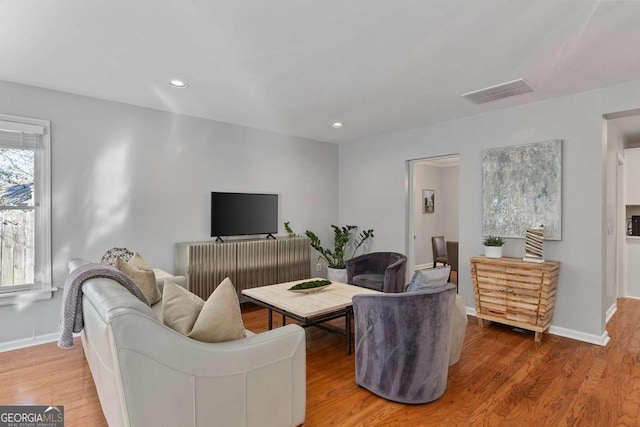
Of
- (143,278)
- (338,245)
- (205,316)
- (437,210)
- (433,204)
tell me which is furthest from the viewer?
(437,210)

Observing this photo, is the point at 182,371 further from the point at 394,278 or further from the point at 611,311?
the point at 611,311

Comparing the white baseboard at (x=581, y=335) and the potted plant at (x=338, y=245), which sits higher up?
the potted plant at (x=338, y=245)

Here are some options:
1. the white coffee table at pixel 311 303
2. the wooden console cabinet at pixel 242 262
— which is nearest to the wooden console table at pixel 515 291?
the white coffee table at pixel 311 303

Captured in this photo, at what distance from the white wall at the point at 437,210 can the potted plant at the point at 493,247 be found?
→ 142 inches

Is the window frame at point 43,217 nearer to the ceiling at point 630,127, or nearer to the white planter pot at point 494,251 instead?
the white planter pot at point 494,251

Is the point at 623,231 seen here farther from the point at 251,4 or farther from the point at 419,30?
the point at 251,4

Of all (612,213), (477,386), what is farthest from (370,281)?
A: (612,213)

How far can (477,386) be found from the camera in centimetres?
251

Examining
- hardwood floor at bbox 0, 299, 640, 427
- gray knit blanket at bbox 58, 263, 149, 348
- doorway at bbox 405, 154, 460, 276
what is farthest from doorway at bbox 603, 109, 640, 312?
gray knit blanket at bbox 58, 263, 149, 348

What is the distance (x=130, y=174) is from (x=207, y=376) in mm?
3012

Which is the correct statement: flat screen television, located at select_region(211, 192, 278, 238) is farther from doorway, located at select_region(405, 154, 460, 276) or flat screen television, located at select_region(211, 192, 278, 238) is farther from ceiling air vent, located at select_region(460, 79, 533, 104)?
doorway, located at select_region(405, 154, 460, 276)

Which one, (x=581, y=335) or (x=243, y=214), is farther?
(x=243, y=214)

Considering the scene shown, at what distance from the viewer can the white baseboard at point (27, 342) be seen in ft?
10.4

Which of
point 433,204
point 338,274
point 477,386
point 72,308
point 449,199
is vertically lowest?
point 477,386
